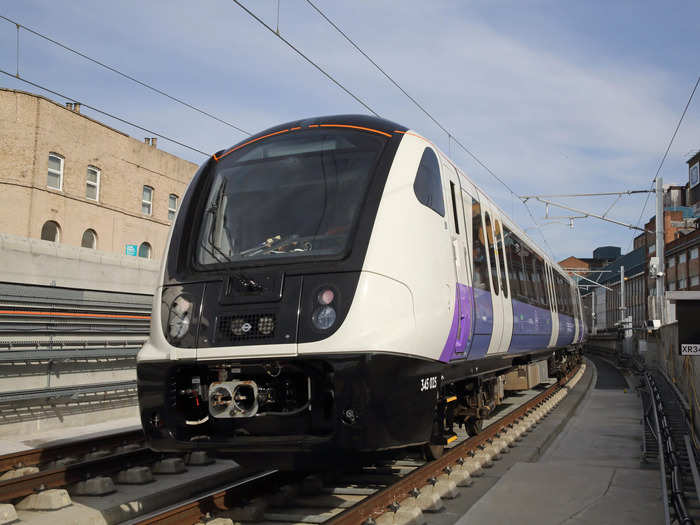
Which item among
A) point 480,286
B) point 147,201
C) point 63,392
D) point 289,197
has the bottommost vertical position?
point 63,392

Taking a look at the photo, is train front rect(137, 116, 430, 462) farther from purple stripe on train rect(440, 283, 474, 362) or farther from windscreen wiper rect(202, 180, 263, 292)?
purple stripe on train rect(440, 283, 474, 362)

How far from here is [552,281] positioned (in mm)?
16578

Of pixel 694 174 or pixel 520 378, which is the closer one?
pixel 520 378

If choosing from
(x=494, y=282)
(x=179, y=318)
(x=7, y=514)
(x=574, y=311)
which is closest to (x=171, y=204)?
(x=574, y=311)

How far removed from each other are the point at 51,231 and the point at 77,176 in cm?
262

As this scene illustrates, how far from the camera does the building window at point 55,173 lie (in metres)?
29.5

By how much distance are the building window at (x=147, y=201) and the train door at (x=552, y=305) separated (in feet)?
76.8

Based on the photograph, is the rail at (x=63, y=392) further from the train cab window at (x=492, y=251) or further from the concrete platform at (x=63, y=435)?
the train cab window at (x=492, y=251)

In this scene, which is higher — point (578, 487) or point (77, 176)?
point (77, 176)

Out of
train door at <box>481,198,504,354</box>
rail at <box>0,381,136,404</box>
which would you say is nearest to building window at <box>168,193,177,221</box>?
rail at <box>0,381,136,404</box>

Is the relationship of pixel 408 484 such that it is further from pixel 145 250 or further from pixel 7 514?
pixel 145 250

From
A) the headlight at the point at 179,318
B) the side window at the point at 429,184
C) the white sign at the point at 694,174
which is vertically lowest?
the headlight at the point at 179,318

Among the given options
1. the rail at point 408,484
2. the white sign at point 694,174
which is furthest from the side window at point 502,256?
the white sign at point 694,174

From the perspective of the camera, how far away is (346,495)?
21.2 ft
